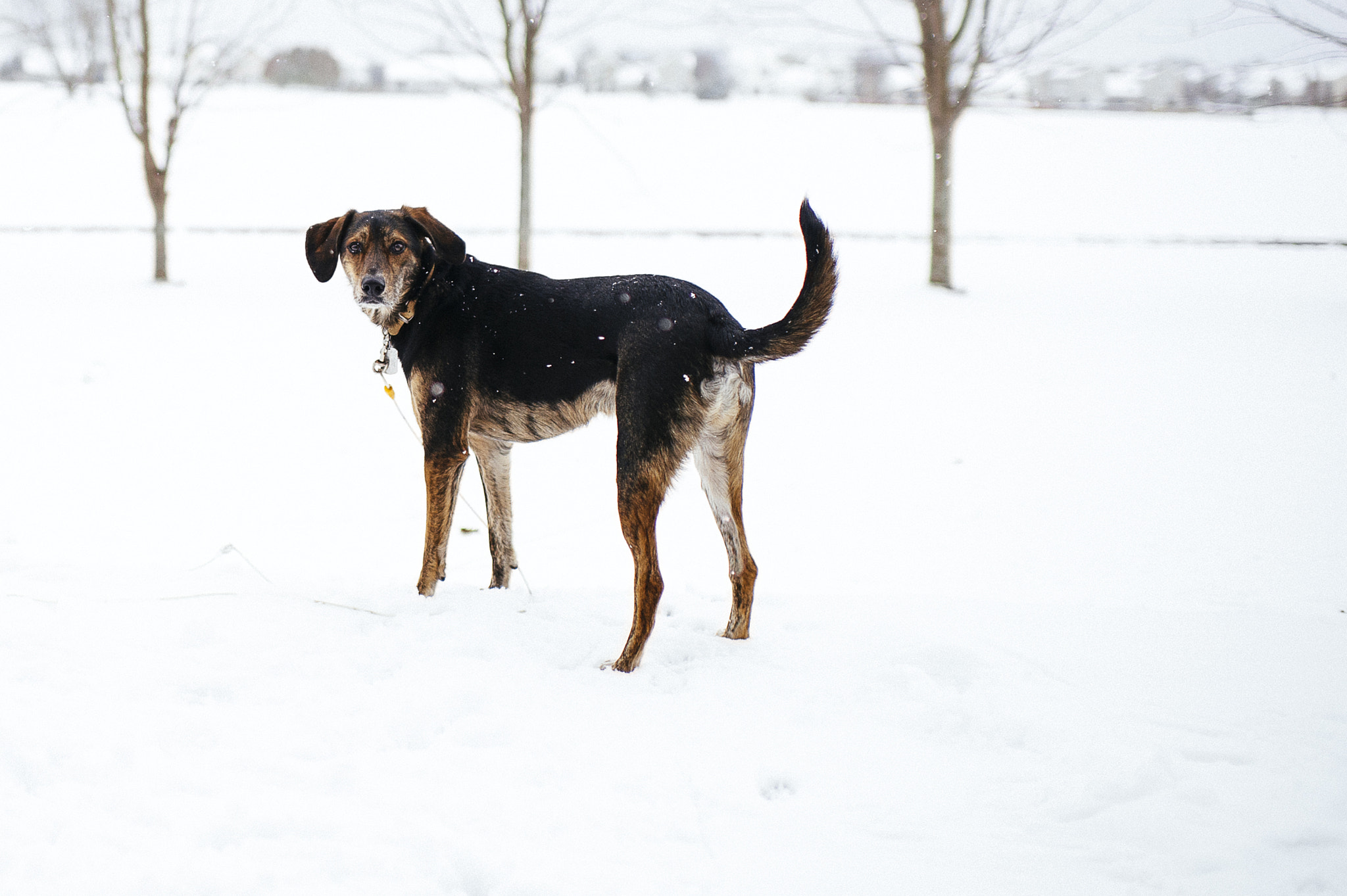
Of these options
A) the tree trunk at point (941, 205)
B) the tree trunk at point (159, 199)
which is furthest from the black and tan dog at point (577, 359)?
the tree trunk at point (159, 199)

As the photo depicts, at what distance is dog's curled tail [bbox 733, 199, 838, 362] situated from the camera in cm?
342

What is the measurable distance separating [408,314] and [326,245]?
0.47m

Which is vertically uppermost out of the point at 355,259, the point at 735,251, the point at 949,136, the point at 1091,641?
the point at 949,136

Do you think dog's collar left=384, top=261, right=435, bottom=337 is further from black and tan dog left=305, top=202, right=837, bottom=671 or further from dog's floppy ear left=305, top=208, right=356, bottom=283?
dog's floppy ear left=305, top=208, right=356, bottom=283

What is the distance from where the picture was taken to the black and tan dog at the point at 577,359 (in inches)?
134

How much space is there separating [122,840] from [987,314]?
11385 millimetres

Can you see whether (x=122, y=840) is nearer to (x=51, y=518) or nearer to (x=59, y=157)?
(x=51, y=518)

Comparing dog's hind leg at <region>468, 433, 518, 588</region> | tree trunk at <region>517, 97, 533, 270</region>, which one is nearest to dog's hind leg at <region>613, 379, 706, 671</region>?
dog's hind leg at <region>468, 433, 518, 588</region>

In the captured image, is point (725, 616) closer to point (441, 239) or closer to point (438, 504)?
point (438, 504)

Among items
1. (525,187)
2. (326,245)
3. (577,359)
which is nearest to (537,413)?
(577,359)

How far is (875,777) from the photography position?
8.75 feet

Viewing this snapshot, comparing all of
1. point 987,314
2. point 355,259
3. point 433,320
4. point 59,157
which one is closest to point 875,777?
point 433,320

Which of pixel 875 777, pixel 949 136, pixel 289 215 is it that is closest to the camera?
pixel 875 777

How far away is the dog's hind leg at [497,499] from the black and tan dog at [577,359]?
0.02 m
